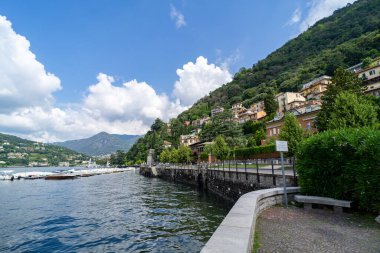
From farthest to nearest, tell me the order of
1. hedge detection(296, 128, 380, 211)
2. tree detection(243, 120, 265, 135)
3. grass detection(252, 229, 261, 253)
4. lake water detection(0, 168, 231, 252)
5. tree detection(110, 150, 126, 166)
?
1. tree detection(110, 150, 126, 166)
2. tree detection(243, 120, 265, 135)
3. lake water detection(0, 168, 231, 252)
4. hedge detection(296, 128, 380, 211)
5. grass detection(252, 229, 261, 253)

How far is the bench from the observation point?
740 cm

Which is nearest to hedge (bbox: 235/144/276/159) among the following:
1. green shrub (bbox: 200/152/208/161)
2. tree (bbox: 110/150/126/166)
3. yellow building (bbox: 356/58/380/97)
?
green shrub (bbox: 200/152/208/161)

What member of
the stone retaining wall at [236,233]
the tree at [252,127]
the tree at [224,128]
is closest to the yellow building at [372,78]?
the tree at [252,127]

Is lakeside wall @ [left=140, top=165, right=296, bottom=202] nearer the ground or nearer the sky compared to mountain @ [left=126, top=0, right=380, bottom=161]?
nearer the ground

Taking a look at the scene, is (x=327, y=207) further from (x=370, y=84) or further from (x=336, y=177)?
(x=370, y=84)

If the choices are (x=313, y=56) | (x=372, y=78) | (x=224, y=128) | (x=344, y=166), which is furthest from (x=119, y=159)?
(x=344, y=166)

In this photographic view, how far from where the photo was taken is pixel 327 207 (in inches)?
315

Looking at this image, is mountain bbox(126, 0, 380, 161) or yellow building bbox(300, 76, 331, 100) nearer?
yellow building bbox(300, 76, 331, 100)

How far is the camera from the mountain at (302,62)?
3551 inches

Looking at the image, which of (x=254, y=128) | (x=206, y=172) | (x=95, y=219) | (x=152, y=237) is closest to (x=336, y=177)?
(x=152, y=237)

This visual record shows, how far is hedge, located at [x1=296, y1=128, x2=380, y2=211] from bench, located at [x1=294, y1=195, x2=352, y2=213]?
0.38 m

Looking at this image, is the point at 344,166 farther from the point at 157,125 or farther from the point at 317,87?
the point at 157,125

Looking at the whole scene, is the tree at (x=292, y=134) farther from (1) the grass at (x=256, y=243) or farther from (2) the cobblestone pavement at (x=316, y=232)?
(1) the grass at (x=256, y=243)

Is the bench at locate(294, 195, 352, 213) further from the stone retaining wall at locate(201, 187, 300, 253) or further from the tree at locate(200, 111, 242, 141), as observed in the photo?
the tree at locate(200, 111, 242, 141)
